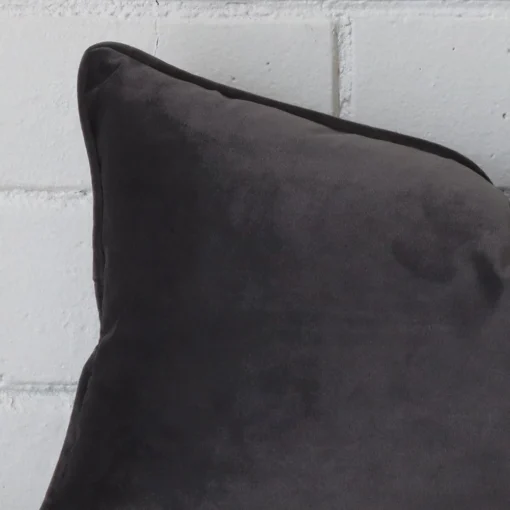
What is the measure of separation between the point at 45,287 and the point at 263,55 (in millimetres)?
268

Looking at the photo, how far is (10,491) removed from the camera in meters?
0.55

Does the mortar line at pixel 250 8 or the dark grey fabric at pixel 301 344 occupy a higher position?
the mortar line at pixel 250 8

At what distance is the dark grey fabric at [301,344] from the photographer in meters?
0.33

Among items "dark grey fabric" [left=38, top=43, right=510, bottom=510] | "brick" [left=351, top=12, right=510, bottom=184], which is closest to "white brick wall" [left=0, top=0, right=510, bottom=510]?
"brick" [left=351, top=12, right=510, bottom=184]

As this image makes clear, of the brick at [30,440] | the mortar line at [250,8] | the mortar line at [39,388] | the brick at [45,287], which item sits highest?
the mortar line at [250,8]

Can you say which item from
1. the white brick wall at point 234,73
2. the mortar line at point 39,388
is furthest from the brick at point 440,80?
the mortar line at point 39,388

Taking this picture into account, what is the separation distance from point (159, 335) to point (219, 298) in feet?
0.13

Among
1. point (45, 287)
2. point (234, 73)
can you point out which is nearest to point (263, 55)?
point (234, 73)

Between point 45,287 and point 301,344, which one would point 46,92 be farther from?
point 301,344

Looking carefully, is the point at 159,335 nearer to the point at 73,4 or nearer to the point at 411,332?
the point at 411,332

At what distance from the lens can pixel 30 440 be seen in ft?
1.79

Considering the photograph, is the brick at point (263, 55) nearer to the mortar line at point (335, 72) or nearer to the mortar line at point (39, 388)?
the mortar line at point (335, 72)

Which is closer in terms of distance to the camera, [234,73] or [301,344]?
[301,344]

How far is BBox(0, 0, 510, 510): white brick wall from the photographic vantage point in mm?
500
